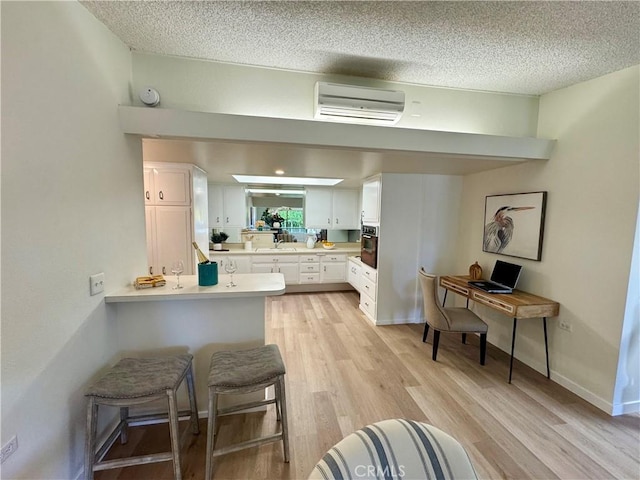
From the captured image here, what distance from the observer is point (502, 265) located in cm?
301

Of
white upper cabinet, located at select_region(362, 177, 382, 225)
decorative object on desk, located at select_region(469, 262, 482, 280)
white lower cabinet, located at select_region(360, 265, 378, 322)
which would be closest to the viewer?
decorative object on desk, located at select_region(469, 262, 482, 280)

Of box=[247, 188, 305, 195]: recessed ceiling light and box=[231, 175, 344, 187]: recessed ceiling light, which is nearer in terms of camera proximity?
box=[231, 175, 344, 187]: recessed ceiling light

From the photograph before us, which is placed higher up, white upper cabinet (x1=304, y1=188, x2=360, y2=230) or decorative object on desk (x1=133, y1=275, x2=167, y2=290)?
white upper cabinet (x1=304, y1=188, x2=360, y2=230)

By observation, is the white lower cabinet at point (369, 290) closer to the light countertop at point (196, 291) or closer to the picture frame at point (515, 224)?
the picture frame at point (515, 224)

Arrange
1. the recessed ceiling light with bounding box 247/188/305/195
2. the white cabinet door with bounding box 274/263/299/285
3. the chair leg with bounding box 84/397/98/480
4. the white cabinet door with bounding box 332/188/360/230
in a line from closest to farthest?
the chair leg with bounding box 84/397/98/480 < the white cabinet door with bounding box 274/263/299/285 < the recessed ceiling light with bounding box 247/188/305/195 < the white cabinet door with bounding box 332/188/360/230

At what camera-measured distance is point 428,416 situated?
207cm

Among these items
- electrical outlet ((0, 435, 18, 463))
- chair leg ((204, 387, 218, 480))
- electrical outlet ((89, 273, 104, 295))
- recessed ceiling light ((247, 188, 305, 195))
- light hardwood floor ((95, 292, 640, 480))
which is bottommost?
light hardwood floor ((95, 292, 640, 480))

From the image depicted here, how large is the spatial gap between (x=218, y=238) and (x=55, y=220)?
3840mm

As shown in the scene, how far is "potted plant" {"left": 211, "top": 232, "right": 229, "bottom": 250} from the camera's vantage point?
5.00 meters

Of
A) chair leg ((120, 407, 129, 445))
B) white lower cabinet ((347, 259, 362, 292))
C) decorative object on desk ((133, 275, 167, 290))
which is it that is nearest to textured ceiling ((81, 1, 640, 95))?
decorative object on desk ((133, 275, 167, 290))

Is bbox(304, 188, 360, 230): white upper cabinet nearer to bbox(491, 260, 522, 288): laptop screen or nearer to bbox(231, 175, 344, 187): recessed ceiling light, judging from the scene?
bbox(231, 175, 344, 187): recessed ceiling light

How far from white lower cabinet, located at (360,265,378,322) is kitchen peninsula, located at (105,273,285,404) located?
219cm

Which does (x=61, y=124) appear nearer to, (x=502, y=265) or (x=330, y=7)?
(x=330, y=7)

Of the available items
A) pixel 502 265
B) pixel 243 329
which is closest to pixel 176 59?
pixel 243 329
